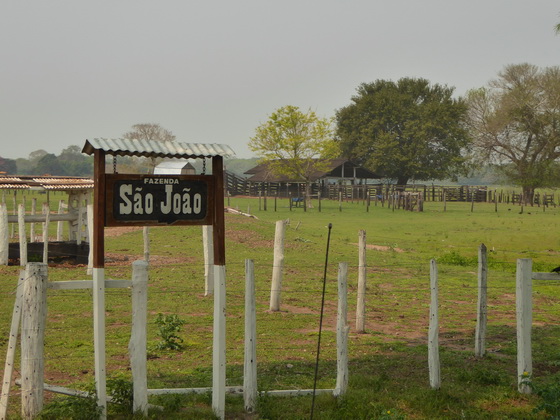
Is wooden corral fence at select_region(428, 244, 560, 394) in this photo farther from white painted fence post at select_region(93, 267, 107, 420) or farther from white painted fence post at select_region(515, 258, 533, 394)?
white painted fence post at select_region(93, 267, 107, 420)

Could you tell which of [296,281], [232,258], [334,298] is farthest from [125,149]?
[232,258]

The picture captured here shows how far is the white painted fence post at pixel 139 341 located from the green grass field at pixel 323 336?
252 mm

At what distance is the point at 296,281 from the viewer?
A: 704 inches

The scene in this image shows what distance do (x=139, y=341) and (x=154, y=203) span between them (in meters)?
1.40

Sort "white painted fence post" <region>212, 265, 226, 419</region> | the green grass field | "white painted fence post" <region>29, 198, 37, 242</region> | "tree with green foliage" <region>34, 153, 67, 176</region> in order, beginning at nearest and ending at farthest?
"white painted fence post" <region>212, 265, 226, 419</region>
the green grass field
"white painted fence post" <region>29, 198, 37, 242</region>
"tree with green foliage" <region>34, 153, 67, 176</region>

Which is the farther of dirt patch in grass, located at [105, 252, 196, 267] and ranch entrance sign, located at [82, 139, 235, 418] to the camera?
dirt patch in grass, located at [105, 252, 196, 267]

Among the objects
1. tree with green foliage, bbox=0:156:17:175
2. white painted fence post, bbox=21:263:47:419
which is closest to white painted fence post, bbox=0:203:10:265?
white painted fence post, bbox=21:263:47:419

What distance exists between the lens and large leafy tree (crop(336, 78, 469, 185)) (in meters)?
86.9

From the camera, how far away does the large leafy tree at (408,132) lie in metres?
86.9

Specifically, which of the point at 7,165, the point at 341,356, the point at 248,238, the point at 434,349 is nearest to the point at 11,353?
the point at 341,356

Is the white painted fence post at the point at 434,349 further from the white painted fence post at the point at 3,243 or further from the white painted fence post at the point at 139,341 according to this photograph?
the white painted fence post at the point at 3,243

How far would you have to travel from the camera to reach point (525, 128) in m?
74.2

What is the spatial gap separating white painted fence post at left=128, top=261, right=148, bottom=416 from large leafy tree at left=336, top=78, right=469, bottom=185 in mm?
80321

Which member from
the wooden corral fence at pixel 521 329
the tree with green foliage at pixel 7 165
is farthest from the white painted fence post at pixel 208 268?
the tree with green foliage at pixel 7 165
